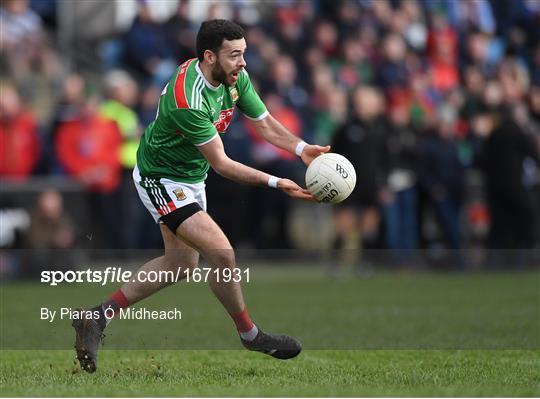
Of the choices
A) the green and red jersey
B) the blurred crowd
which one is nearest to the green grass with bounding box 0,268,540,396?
the green and red jersey

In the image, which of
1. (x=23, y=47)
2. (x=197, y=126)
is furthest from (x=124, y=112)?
(x=197, y=126)

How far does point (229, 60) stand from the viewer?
28.0ft

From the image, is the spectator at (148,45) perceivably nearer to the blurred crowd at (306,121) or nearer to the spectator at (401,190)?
the blurred crowd at (306,121)

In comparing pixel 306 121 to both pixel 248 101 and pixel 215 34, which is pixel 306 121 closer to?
pixel 248 101

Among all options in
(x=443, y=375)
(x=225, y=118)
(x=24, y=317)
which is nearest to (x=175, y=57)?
(x=24, y=317)

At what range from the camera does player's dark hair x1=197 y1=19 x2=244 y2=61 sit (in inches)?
335

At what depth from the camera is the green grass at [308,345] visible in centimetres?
783

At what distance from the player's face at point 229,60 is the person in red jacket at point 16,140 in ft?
29.9

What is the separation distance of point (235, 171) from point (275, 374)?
1375 millimetres

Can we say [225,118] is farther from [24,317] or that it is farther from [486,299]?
[486,299]

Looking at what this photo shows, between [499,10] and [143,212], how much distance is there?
10.7 meters

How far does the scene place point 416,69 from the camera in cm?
2258

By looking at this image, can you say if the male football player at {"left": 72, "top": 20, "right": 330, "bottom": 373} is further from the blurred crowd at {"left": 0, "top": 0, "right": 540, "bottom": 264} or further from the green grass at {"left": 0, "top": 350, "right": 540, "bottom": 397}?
the blurred crowd at {"left": 0, "top": 0, "right": 540, "bottom": 264}

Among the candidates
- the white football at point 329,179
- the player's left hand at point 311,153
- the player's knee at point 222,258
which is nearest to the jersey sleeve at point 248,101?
the player's left hand at point 311,153
